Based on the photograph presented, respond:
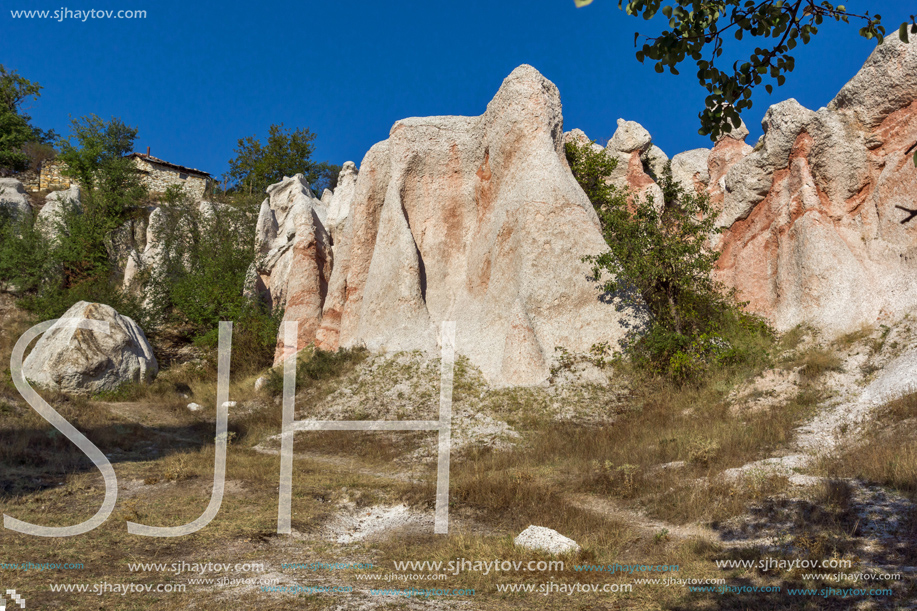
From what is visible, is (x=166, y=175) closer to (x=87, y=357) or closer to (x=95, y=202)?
(x=95, y=202)

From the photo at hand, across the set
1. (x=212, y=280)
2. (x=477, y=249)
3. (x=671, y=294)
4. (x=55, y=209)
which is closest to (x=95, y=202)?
(x=55, y=209)

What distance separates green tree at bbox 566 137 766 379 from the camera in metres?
13.4

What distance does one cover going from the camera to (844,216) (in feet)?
46.9

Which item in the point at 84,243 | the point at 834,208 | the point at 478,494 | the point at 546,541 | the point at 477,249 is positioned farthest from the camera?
the point at 84,243

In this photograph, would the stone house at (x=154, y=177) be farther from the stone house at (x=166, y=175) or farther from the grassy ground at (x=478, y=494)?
the grassy ground at (x=478, y=494)

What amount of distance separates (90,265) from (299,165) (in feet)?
59.1

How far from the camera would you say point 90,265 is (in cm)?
2559

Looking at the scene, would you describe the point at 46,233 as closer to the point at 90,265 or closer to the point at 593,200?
the point at 90,265

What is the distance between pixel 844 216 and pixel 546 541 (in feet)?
40.7

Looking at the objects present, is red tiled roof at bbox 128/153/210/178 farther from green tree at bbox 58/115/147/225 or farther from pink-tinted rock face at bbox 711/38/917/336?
pink-tinted rock face at bbox 711/38/917/336

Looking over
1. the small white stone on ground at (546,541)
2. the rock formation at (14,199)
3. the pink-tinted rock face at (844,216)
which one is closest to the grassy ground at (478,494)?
the small white stone on ground at (546,541)

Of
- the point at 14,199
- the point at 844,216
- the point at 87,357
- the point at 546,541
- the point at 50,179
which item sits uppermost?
the point at 50,179

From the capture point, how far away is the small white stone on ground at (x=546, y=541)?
19.0ft

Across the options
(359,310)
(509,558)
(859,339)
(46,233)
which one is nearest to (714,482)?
(509,558)
